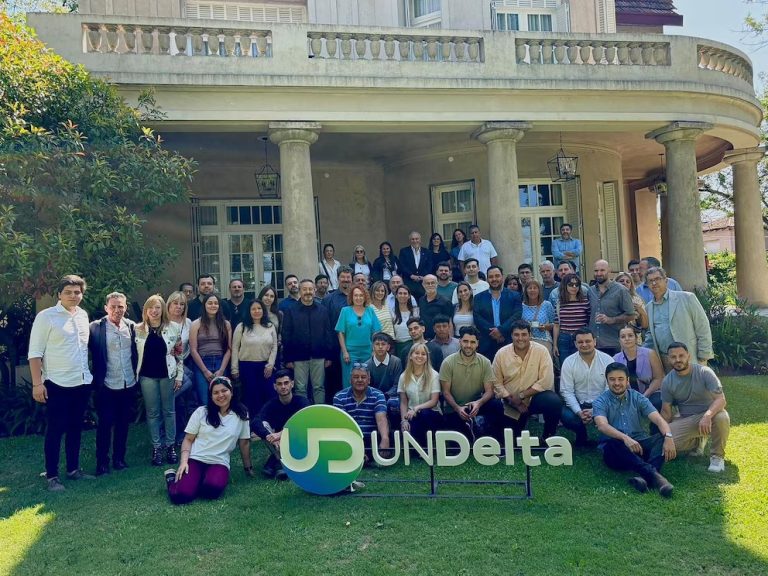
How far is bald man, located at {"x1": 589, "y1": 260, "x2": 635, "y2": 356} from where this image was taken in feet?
25.1

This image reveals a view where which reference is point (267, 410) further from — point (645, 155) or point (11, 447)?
point (645, 155)

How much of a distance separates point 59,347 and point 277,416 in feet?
6.75

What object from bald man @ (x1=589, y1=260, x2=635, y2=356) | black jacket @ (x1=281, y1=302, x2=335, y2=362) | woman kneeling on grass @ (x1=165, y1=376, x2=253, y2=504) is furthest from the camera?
bald man @ (x1=589, y1=260, x2=635, y2=356)

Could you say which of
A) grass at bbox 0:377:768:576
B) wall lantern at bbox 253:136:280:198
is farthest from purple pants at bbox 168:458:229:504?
wall lantern at bbox 253:136:280:198

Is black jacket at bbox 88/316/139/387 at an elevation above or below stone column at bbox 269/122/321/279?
below

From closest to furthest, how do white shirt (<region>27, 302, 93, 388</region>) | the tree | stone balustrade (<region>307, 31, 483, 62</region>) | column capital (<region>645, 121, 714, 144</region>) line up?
white shirt (<region>27, 302, 93, 388</region>)
the tree
stone balustrade (<region>307, 31, 483, 62</region>)
column capital (<region>645, 121, 714, 144</region>)

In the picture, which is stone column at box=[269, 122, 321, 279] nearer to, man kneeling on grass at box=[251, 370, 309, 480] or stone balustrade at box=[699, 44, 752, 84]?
man kneeling on grass at box=[251, 370, 309, 480]

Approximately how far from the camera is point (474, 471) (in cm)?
637

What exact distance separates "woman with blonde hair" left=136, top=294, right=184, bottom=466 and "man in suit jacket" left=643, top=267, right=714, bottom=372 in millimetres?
4910

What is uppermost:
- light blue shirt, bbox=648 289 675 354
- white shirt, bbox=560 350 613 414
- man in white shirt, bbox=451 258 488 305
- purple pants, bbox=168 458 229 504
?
man in white shirt, bbox=451 258 488 305

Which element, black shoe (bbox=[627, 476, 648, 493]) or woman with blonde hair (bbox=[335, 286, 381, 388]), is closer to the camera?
black shoe (bbox=[627, 476, 648, 493])

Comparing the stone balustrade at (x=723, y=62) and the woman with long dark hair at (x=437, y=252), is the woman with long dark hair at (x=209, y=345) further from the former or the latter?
the stone balustrade at (x=723, y=62)

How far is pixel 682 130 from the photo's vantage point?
11.3 meters

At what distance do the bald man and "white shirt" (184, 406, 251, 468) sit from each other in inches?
163
